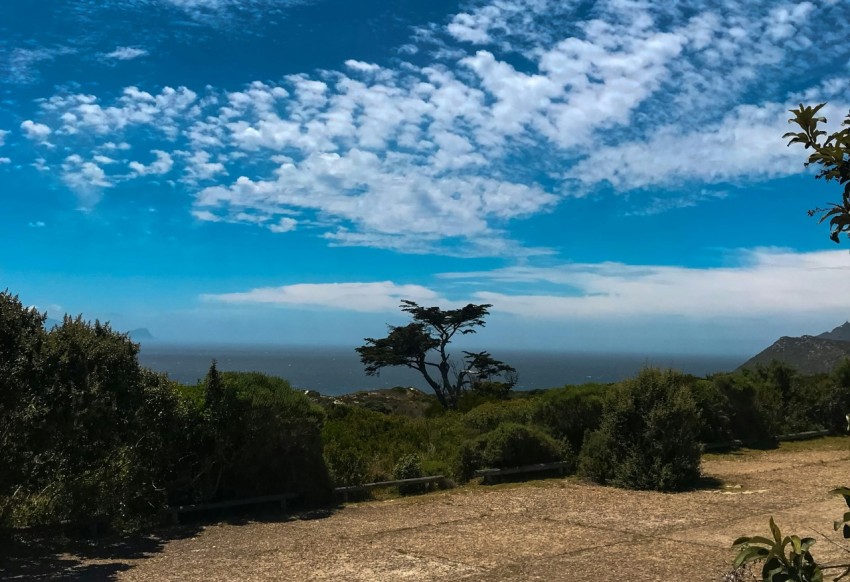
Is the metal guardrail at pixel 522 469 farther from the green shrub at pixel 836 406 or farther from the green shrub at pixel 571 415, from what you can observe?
the green shrub at pixel 836 406

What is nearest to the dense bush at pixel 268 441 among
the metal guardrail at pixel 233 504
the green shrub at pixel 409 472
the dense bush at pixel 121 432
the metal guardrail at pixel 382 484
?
the dense bush at pixel 121 432

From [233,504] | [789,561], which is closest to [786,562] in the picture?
[789,561]

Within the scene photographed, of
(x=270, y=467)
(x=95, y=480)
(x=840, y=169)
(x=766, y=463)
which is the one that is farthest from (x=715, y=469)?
(x=840, y=169)

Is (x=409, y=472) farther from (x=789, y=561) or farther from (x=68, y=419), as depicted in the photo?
(x=789, y=561)

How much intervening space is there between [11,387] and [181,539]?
3.16 meters

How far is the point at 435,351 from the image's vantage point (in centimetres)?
4062

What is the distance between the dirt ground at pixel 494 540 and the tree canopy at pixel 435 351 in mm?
24822

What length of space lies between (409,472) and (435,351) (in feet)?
86.5

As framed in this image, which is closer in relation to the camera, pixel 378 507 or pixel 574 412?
pixel 378 507

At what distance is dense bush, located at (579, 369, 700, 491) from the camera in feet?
45.1

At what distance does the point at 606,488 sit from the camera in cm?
1379

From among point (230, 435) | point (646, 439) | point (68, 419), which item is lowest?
point (646, 439)

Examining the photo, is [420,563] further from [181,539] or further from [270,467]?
[270,467]

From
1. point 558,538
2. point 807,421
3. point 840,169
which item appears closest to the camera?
point 840,169
